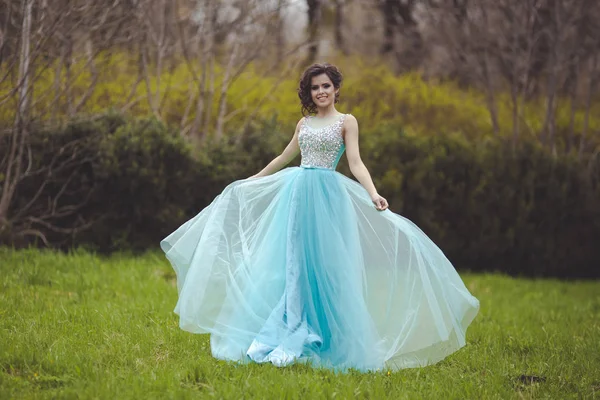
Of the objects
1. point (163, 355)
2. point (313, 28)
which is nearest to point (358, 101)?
point (313, 28)

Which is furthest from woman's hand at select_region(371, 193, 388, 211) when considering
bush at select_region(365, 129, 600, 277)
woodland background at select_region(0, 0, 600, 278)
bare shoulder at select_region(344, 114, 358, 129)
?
bush at select_region(365, 129, 600, 277)

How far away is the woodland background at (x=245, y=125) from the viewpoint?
25.7ft

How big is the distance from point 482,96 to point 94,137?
918 centimetres

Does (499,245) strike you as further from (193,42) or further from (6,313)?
(6,313)

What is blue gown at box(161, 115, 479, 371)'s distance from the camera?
4.23m

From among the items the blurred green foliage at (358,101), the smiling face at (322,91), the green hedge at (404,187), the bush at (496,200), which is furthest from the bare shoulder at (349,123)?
the blurred green foliage at (358,101)

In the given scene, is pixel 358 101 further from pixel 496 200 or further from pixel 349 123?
pixel 349 123

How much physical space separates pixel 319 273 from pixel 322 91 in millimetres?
1254

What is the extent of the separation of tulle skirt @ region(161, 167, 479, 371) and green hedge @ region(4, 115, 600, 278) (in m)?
3.94

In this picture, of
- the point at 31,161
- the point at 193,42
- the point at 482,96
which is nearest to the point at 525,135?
the point at 482,96

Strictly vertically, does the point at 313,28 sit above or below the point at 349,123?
above

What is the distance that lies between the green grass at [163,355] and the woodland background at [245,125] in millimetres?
1395

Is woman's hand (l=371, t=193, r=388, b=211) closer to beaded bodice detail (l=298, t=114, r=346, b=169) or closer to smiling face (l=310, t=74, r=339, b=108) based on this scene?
beaded bodice detail (l=298, t=114, r=346, b=169)

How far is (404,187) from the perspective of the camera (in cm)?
985
